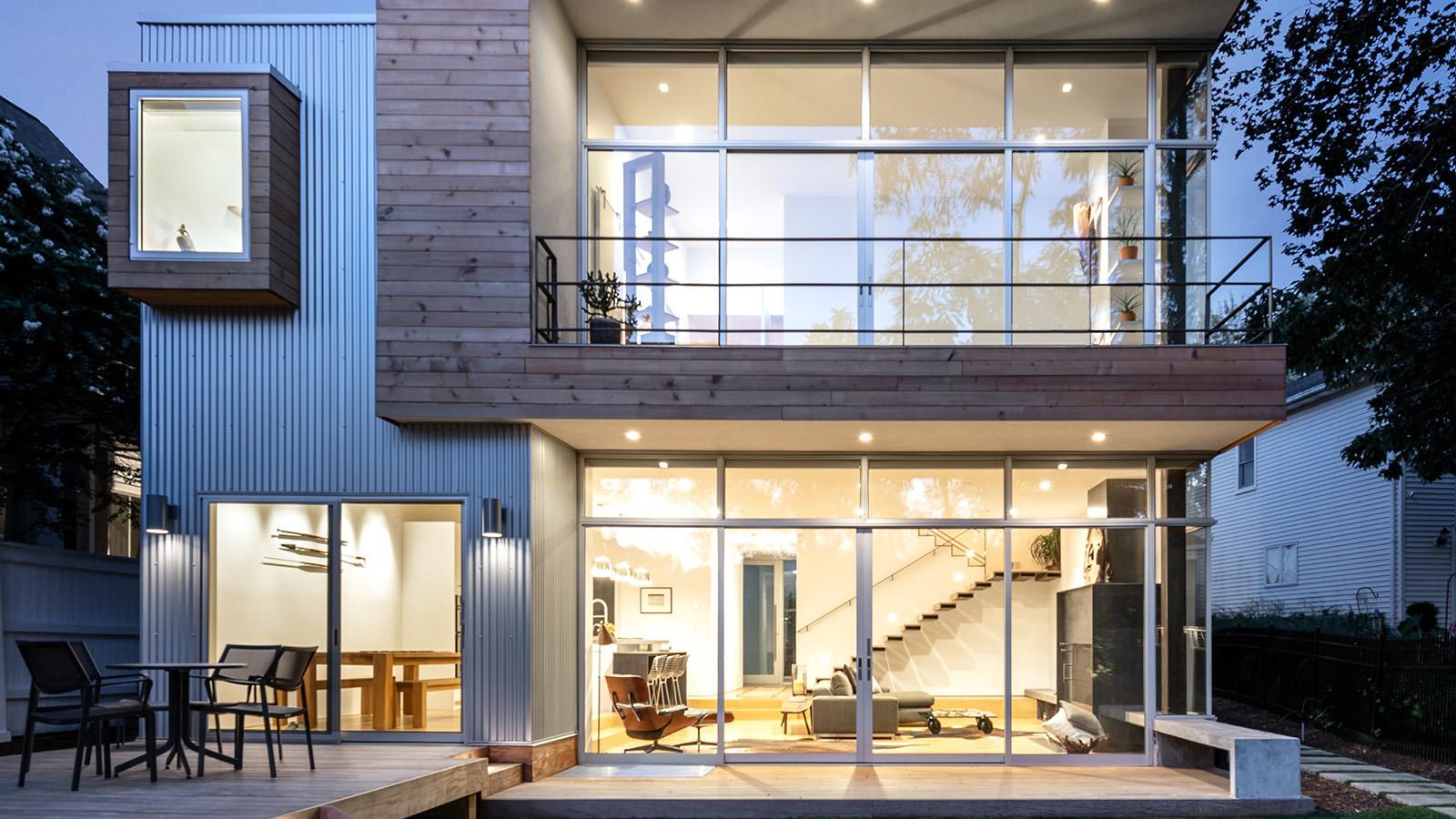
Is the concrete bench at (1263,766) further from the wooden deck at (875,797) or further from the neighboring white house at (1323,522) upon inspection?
the neighboring white house at (1323,522)

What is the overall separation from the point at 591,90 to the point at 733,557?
4425 mm

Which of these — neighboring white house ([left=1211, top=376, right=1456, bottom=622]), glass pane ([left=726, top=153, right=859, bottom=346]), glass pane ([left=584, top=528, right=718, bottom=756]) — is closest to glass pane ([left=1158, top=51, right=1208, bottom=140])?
glass pane ([left=726, top=153, right=859, bottom=346])

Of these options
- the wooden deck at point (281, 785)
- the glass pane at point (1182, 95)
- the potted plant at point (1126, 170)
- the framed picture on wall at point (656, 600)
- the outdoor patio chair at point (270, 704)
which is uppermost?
the glass pane at point (1182, 95)

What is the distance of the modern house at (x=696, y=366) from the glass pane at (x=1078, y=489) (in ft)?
0.11

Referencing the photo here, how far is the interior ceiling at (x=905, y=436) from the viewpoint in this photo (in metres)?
8.85

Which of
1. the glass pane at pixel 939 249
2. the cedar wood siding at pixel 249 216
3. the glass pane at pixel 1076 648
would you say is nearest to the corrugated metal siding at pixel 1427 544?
the glass pane at pixel 1076 648

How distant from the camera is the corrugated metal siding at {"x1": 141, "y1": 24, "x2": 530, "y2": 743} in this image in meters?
8.98

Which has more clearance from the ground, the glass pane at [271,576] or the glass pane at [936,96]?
the glass pane at [936,96]

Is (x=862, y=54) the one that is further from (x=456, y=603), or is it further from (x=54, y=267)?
(x=54, y=267)

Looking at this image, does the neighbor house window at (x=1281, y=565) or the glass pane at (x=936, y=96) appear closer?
the glass pane at (x=936, y=96)

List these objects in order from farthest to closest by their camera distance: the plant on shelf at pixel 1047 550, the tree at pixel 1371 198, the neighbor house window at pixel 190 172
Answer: the tree at pixel 1371 198, the plant on shelf at pixel 1047 550, the neighbor house window at pixel 190 172

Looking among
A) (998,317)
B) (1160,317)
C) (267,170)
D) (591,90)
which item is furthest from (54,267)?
(1160,317)

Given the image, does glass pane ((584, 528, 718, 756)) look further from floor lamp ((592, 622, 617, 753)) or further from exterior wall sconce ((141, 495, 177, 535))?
exterior wall sconce ((141, 495, 177, 535))

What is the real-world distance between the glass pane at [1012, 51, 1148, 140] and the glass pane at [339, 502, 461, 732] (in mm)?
6112
